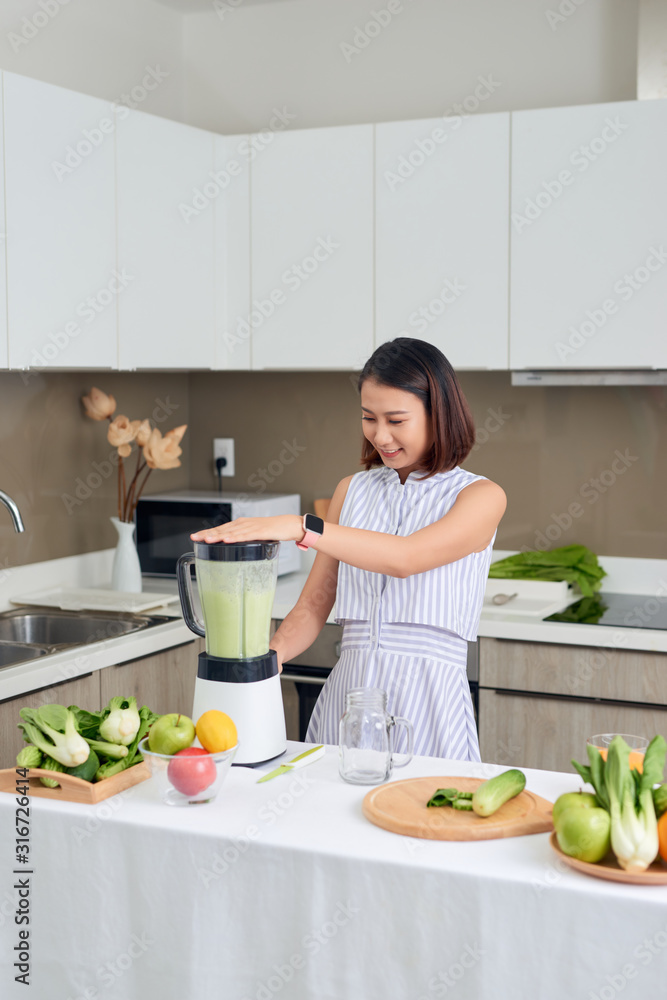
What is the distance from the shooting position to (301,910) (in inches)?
48.3

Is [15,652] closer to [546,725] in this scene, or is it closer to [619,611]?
[546,725]

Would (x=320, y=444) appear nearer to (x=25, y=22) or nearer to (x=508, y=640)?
(x=508, y=640)

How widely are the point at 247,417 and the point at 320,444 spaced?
0.30 metres

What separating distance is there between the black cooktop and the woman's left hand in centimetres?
128

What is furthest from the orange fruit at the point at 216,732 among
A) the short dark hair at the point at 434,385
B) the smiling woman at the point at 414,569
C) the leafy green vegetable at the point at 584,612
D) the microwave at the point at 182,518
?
the microwave at the point at 182,518

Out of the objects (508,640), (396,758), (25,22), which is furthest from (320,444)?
(396,758)

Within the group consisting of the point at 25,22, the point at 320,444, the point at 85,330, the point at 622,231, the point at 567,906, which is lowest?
the point at 567,906

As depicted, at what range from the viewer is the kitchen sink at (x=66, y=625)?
105 inches

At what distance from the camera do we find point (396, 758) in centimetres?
153

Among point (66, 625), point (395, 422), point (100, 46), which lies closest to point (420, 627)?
point (395, 422)

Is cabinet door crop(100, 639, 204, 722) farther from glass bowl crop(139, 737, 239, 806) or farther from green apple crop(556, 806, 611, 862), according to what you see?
green apple crop(556, 806, 611, 862)

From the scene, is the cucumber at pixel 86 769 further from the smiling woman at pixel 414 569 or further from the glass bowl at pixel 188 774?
the smiling woman at pixel 414 569

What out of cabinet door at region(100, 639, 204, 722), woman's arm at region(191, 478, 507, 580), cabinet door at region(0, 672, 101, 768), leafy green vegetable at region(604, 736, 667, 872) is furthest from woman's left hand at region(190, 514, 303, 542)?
cabinet door at region(100, 639, 204, 722)

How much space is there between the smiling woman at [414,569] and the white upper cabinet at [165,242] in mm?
1128
